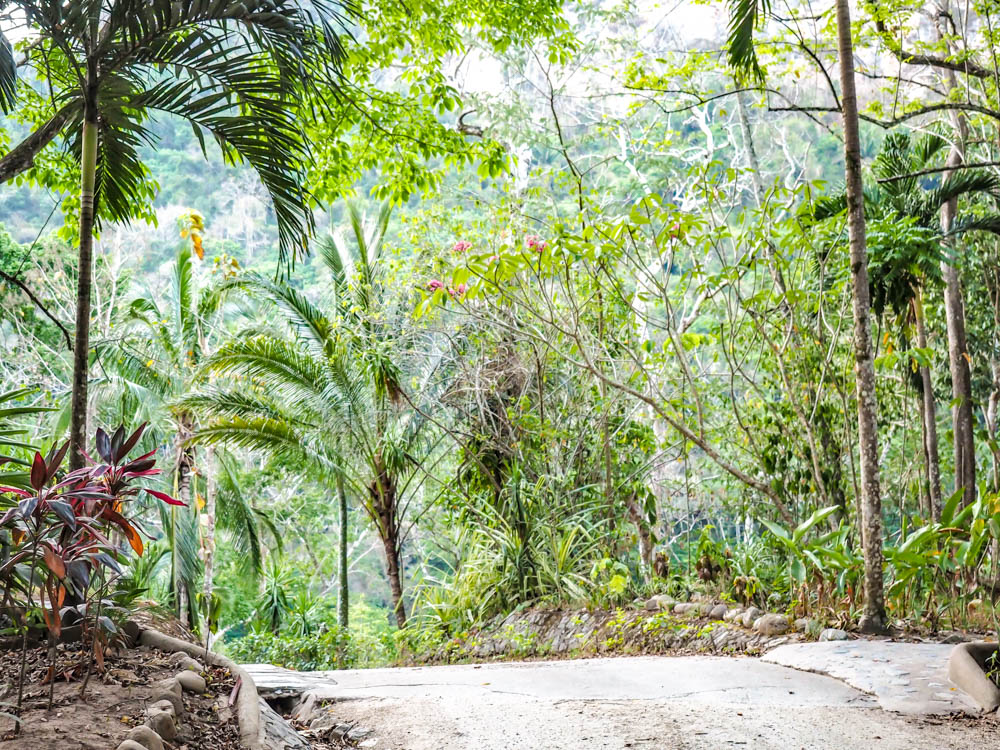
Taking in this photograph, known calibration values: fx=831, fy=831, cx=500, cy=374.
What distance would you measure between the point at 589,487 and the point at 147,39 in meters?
5.79

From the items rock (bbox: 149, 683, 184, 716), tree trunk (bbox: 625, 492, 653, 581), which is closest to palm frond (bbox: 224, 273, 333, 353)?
tree trunk (bbox: 625, 492, 653, 581)

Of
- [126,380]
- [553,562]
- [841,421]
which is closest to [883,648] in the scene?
[841,421]

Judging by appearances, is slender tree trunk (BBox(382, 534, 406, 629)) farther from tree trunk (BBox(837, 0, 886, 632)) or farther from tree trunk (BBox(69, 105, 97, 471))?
tree trunk (BBox(69, 105, 97, 471))

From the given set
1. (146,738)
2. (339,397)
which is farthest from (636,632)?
(339,397)

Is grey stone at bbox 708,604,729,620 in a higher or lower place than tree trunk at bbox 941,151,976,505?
lower

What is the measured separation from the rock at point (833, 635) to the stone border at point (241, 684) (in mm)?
3497

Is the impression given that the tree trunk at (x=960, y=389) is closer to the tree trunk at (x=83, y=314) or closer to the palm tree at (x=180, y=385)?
the tree trunk at (x=83, y=314)

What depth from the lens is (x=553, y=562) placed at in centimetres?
807

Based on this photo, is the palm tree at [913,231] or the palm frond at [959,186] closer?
the palm tree at [913,231]

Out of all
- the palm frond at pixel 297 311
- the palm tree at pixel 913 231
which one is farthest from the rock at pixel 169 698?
the palm frond at pixel 297 311

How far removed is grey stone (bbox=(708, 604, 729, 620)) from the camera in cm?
629

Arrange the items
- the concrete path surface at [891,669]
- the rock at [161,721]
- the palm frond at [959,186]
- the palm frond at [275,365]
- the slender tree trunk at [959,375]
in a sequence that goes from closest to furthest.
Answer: the rock at [161,721]
the concrete path surface at [891,669]
the palm frond at [959,186]
the slender tree trunk at [959,375]
the palm frond at [275,365]

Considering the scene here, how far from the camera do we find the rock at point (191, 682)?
10.1ft

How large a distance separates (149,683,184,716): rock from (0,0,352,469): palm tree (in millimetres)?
987
